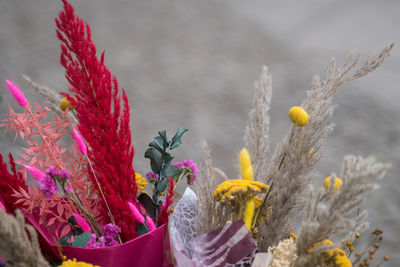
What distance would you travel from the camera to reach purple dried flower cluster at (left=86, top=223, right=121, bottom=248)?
1.18 feet

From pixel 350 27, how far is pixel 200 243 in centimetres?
226

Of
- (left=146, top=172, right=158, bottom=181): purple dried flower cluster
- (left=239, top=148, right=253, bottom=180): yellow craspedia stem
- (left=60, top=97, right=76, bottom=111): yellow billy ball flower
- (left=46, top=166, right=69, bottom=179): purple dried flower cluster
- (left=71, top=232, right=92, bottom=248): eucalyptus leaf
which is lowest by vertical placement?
(left=71, top=232, right=92, bottom=248): eucalyptus leaf

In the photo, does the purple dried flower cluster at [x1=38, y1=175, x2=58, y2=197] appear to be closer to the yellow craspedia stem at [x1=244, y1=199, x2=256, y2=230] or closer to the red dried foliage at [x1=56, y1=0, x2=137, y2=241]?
the red dried foliage at [x1=56, y1=0, x2=137, y2=241]

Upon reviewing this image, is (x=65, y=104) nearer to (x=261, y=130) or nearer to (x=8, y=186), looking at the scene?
(x=8, y=186)

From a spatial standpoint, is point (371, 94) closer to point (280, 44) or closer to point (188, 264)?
point (280, 44)

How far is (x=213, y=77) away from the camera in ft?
8.10

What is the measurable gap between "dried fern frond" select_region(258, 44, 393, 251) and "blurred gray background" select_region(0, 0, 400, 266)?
159 centimetres

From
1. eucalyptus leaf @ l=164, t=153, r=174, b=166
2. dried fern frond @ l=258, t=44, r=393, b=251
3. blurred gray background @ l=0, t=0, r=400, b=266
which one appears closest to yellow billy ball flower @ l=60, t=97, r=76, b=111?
eucalyptus leaf @ l=164, t=153, r=174, b=166

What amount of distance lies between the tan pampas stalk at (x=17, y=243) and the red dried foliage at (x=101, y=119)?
0.28ft

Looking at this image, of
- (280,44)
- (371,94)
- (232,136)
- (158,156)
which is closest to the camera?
(158,156)

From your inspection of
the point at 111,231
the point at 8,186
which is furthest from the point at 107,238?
the point at 8,186

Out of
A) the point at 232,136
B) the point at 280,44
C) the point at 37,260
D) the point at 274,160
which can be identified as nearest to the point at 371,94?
the point at 280,44

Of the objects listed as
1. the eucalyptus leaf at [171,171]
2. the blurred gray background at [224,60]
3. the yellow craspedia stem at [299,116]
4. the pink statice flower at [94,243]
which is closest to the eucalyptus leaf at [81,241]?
the pink statice flower at [94,243]

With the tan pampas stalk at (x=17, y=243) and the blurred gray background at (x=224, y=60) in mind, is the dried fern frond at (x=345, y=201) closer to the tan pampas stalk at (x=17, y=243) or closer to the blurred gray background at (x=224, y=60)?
the tan pampas stalk at (x=17, y=243)
